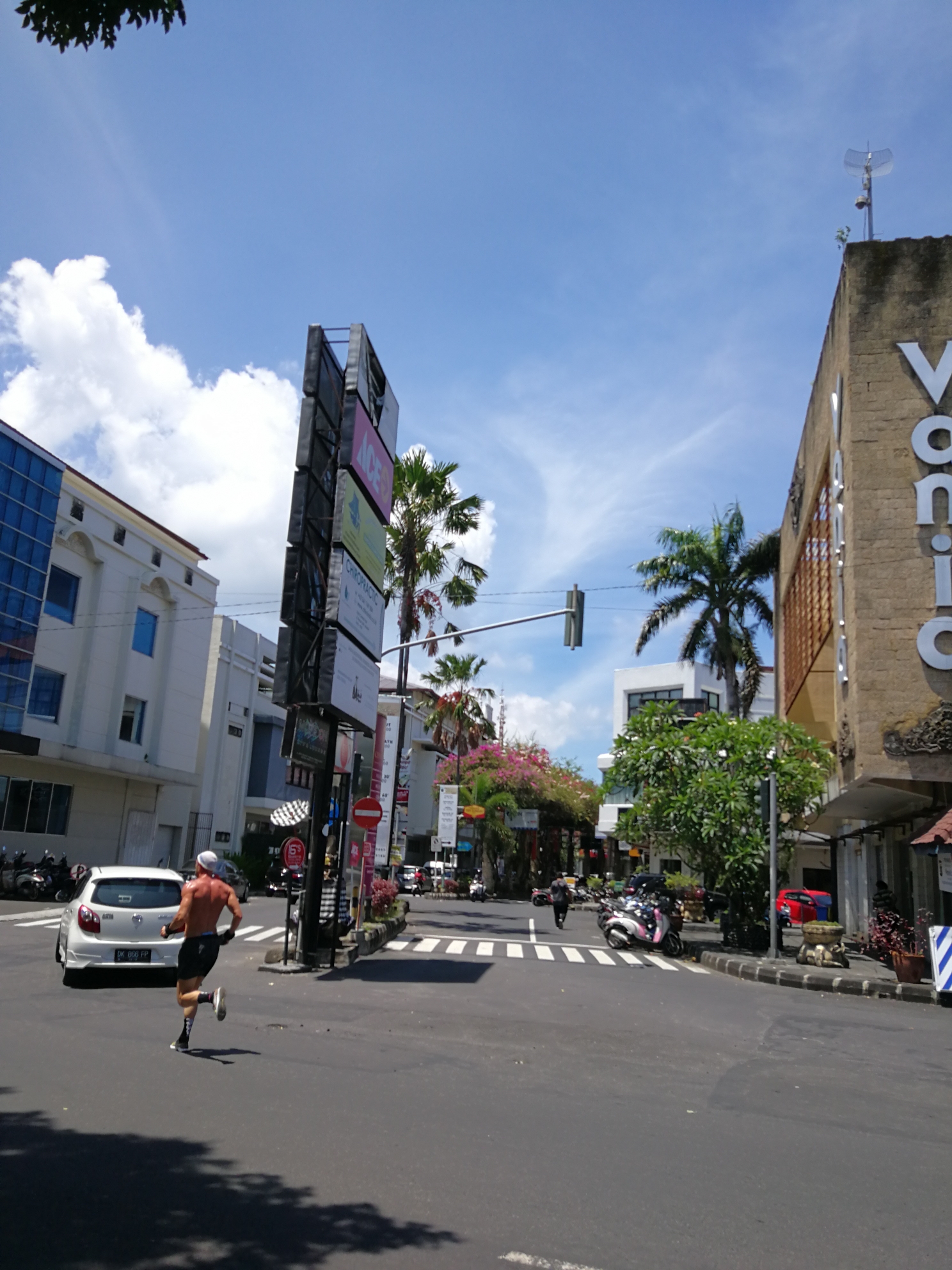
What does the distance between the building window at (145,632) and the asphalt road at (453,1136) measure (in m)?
25.6

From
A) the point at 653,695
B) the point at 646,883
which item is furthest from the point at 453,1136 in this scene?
the point at 653,695

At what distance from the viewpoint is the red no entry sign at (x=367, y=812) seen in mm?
18406

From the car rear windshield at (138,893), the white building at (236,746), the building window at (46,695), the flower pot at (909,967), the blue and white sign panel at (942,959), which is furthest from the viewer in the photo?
the white building at (236,746)

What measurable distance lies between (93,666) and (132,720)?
357 centimetres

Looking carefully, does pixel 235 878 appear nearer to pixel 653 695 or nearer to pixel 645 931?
pixel 645 931

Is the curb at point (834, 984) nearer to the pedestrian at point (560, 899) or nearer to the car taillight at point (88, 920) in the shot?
the pedestrian at point (560, 899)

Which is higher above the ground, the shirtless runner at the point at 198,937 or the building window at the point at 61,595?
the building window at the point at 61,595

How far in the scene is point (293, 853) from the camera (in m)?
18.8

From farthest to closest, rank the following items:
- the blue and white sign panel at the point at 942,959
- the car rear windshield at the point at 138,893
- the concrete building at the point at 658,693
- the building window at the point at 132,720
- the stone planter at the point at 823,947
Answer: the concrete building at the point at 658,693 < the building window at the point at 132,720 < the stone planter at the point at 823,947 < the blue and white sign panel at the point at 942,959 < the car rear windshield at the point at 138,893

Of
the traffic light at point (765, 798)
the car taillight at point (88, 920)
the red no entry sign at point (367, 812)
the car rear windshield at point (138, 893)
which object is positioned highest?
the traffic light at point (765, 798)

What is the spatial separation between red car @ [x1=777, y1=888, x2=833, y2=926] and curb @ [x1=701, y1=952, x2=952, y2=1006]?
1530 centimetres

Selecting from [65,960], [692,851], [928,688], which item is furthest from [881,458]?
[65,960]

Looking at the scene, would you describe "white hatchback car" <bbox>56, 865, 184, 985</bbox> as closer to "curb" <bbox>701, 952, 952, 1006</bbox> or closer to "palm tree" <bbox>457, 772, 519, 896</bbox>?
"curb" <bbox>701, 952, 952, 1006</bbox>

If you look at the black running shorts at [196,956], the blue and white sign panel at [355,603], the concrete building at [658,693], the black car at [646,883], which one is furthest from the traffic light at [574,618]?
the concrete building at [658,693]
